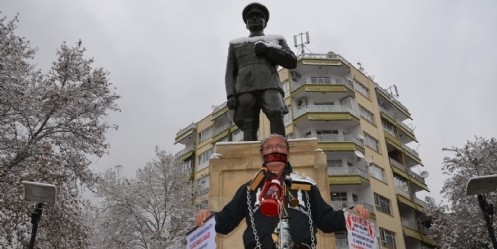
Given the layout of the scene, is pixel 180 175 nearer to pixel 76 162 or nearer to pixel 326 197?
pixel 76 162

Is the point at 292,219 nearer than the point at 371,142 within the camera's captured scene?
Yes

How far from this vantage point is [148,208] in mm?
28172

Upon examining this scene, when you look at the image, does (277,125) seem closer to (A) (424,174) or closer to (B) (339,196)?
(B) (339,196)

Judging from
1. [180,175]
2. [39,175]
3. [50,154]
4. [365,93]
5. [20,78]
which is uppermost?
[365,93]

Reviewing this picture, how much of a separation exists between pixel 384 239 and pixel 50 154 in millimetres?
26902

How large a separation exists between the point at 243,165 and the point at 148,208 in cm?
2284

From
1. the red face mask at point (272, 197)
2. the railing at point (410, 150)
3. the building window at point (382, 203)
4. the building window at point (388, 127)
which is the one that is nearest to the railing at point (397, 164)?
the railing at point (410, 150)

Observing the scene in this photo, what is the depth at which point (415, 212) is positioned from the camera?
40.4 meters

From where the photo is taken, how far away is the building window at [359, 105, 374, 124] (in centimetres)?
3950

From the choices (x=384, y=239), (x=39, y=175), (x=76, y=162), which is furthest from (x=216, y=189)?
(x=384, y=239)

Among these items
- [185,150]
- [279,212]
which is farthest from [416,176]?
[279,212]

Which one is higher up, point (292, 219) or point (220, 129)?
point (220, 129)

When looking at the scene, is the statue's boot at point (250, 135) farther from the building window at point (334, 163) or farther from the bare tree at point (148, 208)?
the building window at point (334, 163)

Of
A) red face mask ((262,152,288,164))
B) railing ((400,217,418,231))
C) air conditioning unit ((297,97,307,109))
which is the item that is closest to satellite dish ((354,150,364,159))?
air conditioning unit ((297,97,307,109))
